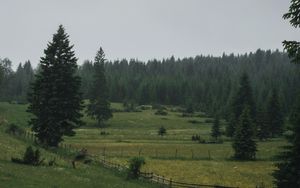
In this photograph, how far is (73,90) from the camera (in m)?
58.7

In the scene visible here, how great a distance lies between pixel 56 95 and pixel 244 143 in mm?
27575

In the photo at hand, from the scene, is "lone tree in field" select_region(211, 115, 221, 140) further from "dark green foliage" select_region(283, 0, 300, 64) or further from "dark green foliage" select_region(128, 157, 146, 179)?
"dark green foliage" select_region(283, 0, 300, 64)

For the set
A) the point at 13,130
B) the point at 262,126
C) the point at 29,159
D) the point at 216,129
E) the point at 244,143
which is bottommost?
the point at 29,159

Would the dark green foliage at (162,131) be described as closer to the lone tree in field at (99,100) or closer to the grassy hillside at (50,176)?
the lone tree in field at (99,100)

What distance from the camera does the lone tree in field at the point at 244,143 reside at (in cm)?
6247

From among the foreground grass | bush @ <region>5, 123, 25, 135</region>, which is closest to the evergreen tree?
bush @ <region>5, 123, 25, 135</region>

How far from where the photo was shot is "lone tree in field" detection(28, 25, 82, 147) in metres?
56.4

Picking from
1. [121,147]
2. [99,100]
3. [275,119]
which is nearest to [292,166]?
[121,147]

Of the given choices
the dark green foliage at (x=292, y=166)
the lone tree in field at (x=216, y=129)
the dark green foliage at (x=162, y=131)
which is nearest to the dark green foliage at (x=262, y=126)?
the lone tree in field at (x=216, y=129)

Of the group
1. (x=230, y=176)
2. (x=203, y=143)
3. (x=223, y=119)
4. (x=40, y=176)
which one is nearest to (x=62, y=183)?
(x=40, y=176)

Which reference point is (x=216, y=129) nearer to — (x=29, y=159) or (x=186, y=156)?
(x=186, y=156)

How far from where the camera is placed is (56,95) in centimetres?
5756

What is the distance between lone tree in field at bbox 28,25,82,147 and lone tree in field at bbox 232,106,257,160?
22.8m

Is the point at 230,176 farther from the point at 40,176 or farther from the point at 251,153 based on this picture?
the point at 40,176
